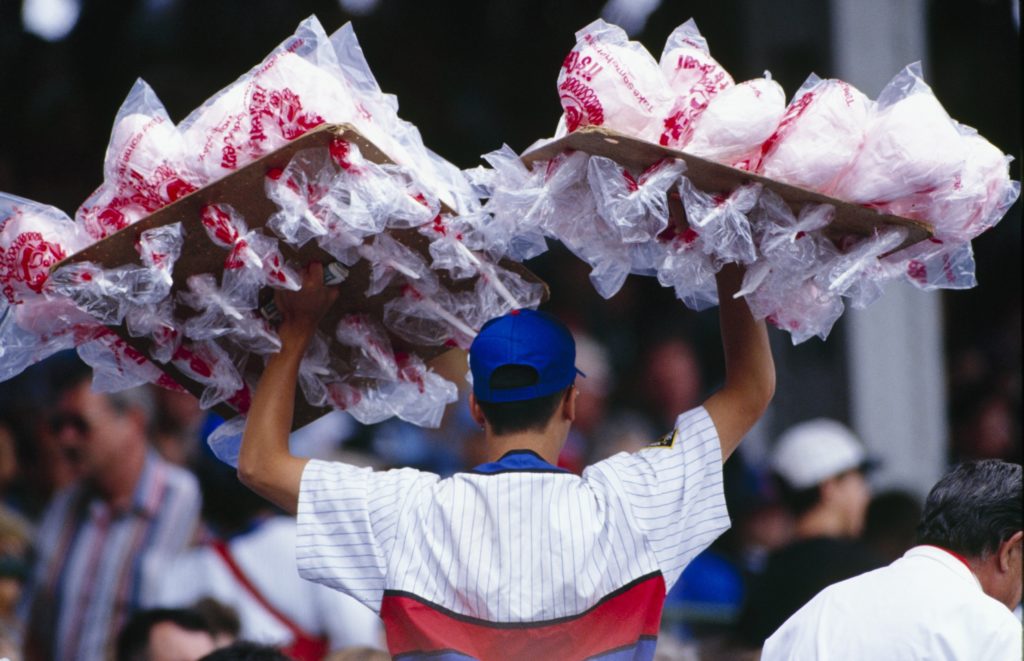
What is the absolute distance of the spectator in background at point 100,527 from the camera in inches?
233

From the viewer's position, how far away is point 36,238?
124 inches

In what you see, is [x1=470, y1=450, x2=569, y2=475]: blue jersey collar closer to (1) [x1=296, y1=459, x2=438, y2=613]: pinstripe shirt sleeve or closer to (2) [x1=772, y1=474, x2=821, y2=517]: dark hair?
(1) [x1=296, y1=459, x2=438, y2=613]: pinstripe shirt sleeve

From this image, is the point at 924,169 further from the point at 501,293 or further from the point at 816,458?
the point at 816,458

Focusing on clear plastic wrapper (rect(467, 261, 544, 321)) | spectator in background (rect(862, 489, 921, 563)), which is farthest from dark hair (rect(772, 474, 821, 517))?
clear plastic wrapper (rect(467, 261, 544, 321))

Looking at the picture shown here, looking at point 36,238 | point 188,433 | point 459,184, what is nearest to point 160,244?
point 36,238

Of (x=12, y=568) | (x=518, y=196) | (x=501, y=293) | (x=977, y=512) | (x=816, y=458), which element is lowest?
(x=816, y=458)

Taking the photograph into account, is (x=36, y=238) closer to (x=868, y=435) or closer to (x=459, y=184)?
(x=459, y=184)

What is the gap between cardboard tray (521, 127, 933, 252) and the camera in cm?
288

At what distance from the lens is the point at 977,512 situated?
3293 millimetres

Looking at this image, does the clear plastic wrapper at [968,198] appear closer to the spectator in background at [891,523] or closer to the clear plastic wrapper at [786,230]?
the clear plastic wrapper at [786,230]

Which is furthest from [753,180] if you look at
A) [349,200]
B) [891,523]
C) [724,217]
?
[891,523]

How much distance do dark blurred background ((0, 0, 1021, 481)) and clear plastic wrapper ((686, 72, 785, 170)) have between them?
4.66m

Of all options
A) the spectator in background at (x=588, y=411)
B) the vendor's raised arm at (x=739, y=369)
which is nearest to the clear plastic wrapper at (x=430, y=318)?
the vendor's raised arm at (x=739, y=369)

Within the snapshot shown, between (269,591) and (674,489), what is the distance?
2791mm
